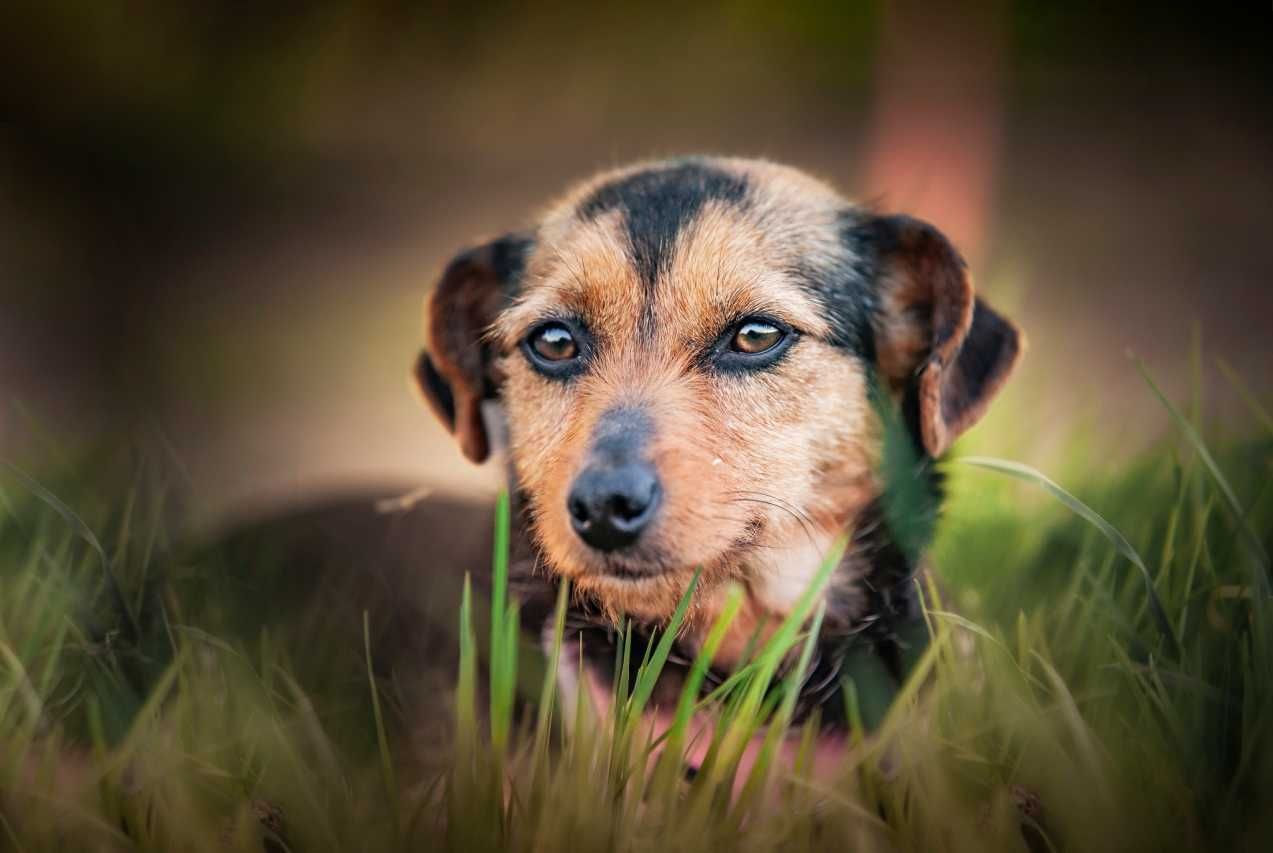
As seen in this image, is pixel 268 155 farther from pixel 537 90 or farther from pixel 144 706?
pixel 144 706

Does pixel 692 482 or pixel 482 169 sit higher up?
pixel 482 169

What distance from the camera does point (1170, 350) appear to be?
10.0 feet

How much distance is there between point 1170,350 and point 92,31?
10.3 feet

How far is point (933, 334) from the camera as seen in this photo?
7.80ft

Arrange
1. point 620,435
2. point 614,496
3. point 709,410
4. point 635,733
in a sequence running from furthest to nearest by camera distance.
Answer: point 709,410 → point 620,435 → point 614,496 → point 635,733

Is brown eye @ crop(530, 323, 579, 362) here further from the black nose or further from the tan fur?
the black nose

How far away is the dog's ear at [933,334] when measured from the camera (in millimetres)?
2213

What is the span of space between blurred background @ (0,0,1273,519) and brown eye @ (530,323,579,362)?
1.89 ft

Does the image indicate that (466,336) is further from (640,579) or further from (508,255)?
(640,579)

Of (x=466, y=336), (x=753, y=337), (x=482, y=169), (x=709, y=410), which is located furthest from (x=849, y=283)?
(x=482, y=169)

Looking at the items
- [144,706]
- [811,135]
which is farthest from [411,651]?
[811,135]

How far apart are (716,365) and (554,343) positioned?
0.40 m

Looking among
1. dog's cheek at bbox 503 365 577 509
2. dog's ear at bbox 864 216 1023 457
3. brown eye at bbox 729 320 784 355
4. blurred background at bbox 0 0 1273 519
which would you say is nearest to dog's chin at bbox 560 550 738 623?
dog's cheek at bbox 503 365 577 509

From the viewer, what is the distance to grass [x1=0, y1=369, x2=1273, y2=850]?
4.87 ft
